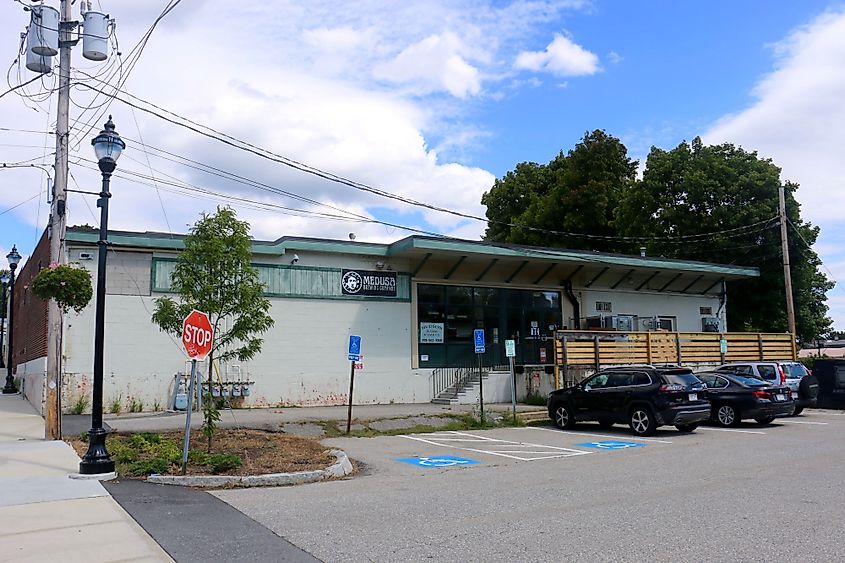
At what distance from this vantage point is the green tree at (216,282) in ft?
41.7

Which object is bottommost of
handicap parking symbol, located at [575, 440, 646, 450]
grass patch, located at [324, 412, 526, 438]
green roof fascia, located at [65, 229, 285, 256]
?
handicap parking symbol, located at [575, 440, 646, 450]

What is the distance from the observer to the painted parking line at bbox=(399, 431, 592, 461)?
13867mm

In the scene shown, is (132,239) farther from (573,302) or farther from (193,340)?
(573,302)

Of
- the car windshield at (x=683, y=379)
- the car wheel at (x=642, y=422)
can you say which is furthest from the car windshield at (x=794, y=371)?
the car wheel at (x=642, y=422)

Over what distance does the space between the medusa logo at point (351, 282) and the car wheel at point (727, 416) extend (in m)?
12.2

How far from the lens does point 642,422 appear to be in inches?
664

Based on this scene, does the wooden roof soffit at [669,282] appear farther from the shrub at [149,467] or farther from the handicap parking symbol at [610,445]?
the shrub at [149,467]

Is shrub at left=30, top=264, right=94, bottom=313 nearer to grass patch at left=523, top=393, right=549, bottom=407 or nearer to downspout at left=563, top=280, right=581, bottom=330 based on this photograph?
grass patch at left=523, top=393, right=549, bottom=407

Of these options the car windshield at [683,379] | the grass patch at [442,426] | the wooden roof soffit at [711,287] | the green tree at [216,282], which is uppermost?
the wooden roof soffit at [711,287]

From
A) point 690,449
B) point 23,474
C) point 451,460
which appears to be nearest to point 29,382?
point 23,474

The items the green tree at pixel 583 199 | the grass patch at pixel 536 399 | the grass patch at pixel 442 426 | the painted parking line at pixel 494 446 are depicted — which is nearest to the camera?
the painted parking line at pixel 494 446

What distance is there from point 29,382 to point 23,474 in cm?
1535

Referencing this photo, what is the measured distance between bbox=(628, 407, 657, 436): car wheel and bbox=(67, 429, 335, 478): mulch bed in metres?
7.79

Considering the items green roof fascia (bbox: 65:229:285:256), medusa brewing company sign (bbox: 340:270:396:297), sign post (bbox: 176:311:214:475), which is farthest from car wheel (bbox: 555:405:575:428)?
green roof fascia (bbox: 65:229:285:256)
